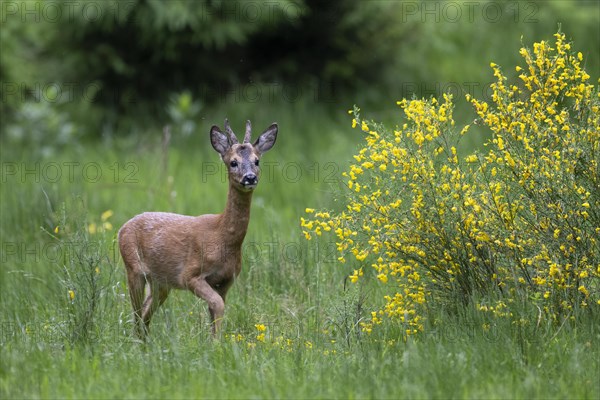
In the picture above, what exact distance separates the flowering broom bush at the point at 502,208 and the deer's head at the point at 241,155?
53 centimetres

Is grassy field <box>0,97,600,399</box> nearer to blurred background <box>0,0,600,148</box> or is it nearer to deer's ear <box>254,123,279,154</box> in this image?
deer's ear <box>254,123,279,154</box>

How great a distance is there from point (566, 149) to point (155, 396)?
118 inches

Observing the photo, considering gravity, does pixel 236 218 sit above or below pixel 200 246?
above

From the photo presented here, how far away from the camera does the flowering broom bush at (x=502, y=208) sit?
22.6 feet

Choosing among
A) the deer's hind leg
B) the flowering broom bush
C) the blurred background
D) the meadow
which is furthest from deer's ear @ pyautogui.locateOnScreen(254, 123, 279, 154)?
the blurred background

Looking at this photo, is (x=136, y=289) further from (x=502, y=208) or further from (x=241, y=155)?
(x=502, y=208)

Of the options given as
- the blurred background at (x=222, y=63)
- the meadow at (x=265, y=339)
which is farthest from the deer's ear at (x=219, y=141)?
the blurred background at (x=222, y=63)

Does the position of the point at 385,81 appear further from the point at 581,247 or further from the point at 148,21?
the point at 581,247

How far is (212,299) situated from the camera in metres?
7.18

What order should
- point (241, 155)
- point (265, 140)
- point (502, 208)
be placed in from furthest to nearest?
point (265, 140), point (241, 155), point (502, 208)

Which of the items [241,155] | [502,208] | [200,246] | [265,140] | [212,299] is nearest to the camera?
[502,208]

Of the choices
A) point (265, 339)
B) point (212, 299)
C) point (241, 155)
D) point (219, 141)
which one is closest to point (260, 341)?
point (265, 339)

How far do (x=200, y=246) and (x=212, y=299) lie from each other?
49cm

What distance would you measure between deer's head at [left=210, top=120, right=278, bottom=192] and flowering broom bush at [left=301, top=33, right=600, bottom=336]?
0.53m
